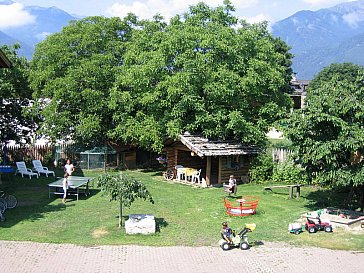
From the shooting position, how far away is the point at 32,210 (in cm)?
1916

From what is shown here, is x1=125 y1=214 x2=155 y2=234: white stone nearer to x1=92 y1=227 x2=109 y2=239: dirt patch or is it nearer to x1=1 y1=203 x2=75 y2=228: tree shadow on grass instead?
x1=92 y1=227 x2=109 y2=239: dirt patch

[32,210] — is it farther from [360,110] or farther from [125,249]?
[360,110]

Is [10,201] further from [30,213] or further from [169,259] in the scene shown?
[169,259]

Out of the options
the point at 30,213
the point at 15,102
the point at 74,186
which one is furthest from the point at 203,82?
the point at 15,102

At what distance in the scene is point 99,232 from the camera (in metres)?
16.0

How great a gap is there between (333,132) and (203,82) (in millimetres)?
9734

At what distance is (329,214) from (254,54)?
40.9 feet

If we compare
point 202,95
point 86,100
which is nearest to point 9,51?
point 86,100

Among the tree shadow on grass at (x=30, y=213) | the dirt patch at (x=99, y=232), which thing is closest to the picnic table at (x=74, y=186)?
the tree shadow on grass at (x=30, y=213)

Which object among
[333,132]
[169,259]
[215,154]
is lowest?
[169,259]

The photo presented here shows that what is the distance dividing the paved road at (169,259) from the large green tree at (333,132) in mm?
4105

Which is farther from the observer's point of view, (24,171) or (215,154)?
(24,171)

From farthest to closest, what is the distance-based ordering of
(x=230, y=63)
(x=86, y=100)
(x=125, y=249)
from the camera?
(x=86, y=100), (x=230, y=63), (x=125, y=249)

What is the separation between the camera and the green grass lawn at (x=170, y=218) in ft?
50.2
